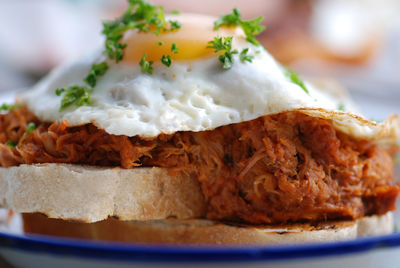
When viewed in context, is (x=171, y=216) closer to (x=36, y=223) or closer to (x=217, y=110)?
(x=217, y=110)

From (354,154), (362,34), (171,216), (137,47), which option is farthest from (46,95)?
(362,34)

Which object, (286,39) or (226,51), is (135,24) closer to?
(226,51)

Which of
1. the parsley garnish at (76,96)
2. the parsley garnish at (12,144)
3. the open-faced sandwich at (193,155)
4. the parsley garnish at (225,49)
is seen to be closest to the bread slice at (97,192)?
the open-faced sandwich at (193,155)

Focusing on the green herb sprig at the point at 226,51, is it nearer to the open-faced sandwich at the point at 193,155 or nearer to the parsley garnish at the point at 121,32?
the open-faced sandwich at the point at 193,155

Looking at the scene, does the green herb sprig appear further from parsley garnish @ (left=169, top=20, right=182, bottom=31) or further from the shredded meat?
the shredded meat

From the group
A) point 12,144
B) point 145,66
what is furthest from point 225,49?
point 12,144

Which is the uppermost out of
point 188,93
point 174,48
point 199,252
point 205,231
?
point 174,48
